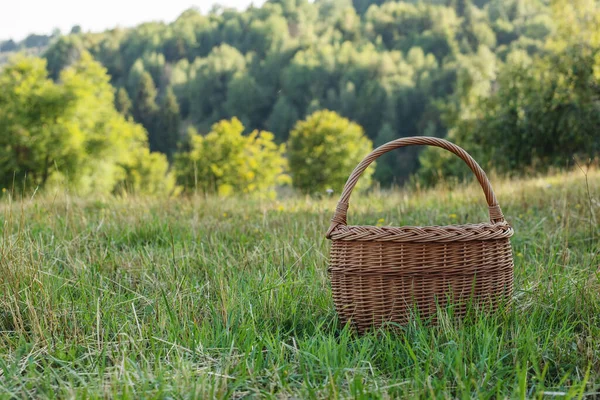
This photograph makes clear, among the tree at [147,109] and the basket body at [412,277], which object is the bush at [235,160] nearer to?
the tree at [147,109]

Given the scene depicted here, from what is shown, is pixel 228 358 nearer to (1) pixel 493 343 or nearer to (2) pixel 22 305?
(1) pixel 493 343

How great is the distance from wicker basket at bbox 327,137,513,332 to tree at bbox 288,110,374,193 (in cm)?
4128

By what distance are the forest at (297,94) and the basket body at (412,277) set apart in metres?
2.15

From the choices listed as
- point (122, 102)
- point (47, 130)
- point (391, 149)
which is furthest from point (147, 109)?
point (391, 149)

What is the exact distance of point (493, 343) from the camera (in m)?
2.13

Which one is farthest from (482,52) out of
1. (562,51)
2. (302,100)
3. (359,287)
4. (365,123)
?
(359,287)

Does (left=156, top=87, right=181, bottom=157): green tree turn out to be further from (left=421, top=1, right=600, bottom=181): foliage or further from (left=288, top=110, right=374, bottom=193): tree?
(left=421, top=1, right=600, bottom=181): foliage

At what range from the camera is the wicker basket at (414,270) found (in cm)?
237

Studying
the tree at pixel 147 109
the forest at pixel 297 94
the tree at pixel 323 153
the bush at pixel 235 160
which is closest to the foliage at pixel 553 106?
the forest at pixel 297 94

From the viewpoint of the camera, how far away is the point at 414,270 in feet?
7.85

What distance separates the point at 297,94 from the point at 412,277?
89.8 meters

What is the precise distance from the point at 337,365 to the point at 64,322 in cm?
122

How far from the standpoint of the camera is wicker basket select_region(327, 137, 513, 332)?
93.3 inches

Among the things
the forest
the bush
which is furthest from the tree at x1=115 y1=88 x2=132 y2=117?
the bush
